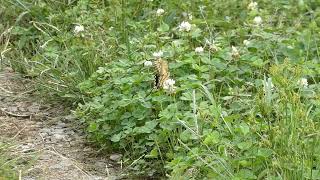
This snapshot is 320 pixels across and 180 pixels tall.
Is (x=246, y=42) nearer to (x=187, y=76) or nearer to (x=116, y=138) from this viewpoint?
(x=187, y=76)

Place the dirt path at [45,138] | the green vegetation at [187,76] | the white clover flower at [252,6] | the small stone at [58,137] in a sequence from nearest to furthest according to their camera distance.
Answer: the green vegetation at [187,76]
the dirt path at [45,138]
the small stone at [58,137]
the white clover flower at [252,6]

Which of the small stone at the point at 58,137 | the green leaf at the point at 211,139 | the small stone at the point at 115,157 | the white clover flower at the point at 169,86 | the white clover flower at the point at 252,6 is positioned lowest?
the small stone at the point at 115,157

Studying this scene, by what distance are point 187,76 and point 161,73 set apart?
147 millimetres

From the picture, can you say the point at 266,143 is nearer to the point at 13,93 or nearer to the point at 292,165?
the point at 292,165

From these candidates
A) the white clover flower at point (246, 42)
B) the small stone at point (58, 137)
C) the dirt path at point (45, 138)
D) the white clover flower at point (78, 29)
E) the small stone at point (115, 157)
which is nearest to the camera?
Answer: the dirt path at point (45, 138)

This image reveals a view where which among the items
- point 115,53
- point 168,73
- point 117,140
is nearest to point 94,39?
point 115,53

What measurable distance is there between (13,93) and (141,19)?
38.9 inches

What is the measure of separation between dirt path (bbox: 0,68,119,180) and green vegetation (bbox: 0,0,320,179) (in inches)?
3.9

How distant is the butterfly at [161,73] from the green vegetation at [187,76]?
0.16ft

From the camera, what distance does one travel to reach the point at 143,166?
3.31 m

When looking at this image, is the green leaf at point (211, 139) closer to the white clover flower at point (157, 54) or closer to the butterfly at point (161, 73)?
the butterfly at point (161, 73)

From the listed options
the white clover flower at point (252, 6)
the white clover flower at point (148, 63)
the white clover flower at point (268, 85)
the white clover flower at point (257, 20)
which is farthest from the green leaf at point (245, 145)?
the white clover flower at point (252, 6)

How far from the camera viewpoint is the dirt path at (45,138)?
3.33 m

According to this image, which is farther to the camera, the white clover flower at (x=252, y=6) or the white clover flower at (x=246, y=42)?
the white clover flower at (x=252, y=6)
